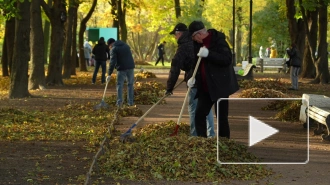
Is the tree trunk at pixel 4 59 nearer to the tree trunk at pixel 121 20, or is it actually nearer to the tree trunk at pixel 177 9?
the tree trunk at pixel 121 20

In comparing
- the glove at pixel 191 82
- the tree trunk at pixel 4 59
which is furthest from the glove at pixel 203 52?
the tree trunk at pixel 4 59

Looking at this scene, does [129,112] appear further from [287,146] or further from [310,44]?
[310,44]

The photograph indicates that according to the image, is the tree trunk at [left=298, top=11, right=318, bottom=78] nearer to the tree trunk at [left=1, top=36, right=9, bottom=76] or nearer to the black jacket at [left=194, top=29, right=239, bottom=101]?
the tree trunk at [left=1, top=36, right=9, bottom=76]

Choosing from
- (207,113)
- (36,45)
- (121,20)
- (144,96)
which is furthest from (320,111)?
(121,20)

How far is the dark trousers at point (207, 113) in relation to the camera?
10859 millimetres

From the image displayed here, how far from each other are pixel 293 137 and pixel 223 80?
4050mm

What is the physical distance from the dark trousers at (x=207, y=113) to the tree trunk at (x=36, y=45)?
16358mm

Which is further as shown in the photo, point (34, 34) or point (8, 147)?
point (34, 34)

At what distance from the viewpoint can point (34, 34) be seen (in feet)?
88.5

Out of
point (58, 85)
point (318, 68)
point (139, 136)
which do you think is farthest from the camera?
point (318, 68)

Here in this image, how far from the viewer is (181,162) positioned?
33.3 ft

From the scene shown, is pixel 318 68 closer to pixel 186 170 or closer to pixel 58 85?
pixel 58 85

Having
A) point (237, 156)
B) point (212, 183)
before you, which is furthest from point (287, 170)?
point (212, 183)
